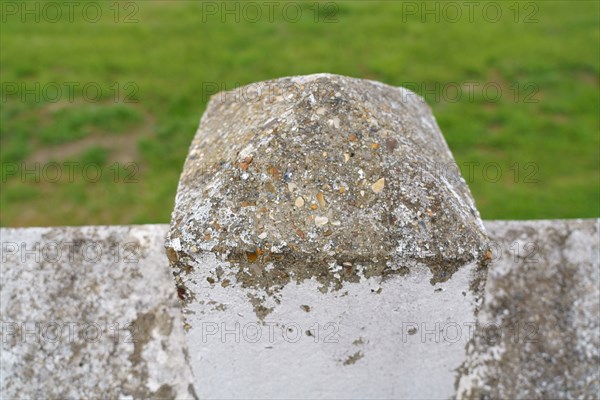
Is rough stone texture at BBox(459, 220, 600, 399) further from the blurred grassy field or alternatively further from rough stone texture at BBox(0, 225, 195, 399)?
the blurred grassy field

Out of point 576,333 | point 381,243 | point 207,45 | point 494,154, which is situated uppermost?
point 207,45

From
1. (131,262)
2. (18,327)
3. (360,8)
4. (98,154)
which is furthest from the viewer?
(360,8)

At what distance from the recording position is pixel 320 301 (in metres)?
1.69

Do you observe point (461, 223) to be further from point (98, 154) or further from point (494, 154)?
point (98, 154)

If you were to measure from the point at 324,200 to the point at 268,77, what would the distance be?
446 centimetres

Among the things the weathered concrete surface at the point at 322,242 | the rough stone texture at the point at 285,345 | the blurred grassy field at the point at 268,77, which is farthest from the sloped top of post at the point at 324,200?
the blurred grassy field at the point at 268,77

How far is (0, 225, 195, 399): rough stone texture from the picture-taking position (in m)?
2.20

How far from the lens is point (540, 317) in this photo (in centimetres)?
237

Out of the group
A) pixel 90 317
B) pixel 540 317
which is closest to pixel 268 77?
pixel 90 317

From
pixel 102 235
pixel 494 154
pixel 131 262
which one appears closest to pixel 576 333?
pixel 131 262

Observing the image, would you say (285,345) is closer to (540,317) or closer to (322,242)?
(322,242)

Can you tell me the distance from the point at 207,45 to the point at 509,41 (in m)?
3.77

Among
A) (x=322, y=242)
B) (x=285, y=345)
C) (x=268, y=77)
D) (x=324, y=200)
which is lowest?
(x=285, y=345)

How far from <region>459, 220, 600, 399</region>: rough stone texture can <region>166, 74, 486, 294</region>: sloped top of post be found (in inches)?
34.2
